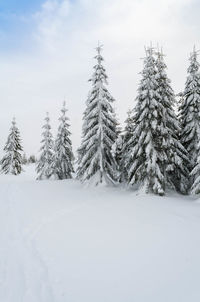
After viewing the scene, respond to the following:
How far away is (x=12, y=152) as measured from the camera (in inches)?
1592

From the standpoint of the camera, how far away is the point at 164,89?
68.9ft

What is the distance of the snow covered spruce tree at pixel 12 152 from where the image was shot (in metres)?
40.8

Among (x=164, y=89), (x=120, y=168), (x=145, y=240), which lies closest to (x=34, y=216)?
(x=145, y=240)

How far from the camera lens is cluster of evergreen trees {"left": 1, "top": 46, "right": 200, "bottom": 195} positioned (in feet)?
62.9

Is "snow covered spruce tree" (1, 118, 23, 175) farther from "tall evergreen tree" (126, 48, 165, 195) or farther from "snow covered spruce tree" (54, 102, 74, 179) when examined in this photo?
"tall evergreen tree" (126, 48, 165, 195)

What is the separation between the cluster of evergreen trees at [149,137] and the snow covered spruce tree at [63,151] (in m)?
8.21

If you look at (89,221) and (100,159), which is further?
(100,159)

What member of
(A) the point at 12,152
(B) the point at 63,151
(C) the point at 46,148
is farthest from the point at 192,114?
(A) the point at 12,152

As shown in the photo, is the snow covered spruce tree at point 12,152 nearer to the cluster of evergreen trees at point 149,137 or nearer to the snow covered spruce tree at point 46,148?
the snow covered spruce tree at point 46,148

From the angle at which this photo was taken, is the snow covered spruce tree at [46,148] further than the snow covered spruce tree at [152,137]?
Yes

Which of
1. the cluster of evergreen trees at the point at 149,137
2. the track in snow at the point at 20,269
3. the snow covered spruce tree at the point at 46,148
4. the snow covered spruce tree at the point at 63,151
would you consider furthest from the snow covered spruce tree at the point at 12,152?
Result: the track in snow at the point at 20,269

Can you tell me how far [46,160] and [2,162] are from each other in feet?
30.4

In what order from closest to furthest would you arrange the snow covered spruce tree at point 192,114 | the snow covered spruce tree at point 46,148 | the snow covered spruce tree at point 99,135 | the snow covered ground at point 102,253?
1. the snow covered ground at point 102,253
2. the snow covered spruce tree at point 192,114
3. the snow covered spruce tree at point 99,135
4. the snow covered spruce tree at point 46,148

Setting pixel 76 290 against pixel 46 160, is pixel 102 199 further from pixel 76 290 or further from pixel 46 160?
pixel 46 160
